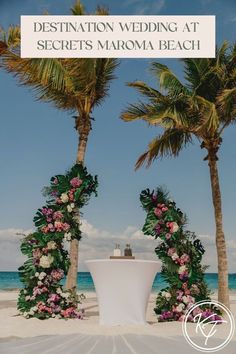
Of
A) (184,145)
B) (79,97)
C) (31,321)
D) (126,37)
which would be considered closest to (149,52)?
(126,37)

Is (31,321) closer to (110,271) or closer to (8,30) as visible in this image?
(110,271)

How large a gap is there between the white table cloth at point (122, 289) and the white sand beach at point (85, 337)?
0.16m

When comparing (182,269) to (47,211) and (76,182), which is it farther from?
(47,211)

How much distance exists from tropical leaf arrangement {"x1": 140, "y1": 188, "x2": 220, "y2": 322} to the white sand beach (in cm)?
33

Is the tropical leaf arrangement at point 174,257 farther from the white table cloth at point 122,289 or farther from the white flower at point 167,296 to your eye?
the white table cloth at point 122,289

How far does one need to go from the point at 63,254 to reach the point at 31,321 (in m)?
0.94

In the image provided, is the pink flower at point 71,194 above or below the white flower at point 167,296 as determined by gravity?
above

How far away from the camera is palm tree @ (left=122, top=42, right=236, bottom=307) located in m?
8.02

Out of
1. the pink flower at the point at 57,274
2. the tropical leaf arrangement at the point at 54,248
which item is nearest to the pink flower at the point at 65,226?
the tropical leaf arrangement at the point at 54,248

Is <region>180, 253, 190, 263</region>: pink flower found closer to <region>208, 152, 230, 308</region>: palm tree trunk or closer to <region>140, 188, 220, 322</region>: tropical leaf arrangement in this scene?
<region>140, 188, 220, 322</region>: tropical leaf arrangement

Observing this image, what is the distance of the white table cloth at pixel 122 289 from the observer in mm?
5871

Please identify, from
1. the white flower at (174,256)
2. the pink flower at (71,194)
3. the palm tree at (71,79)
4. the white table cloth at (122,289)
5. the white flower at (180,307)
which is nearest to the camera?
the white table cloth at (122,289)

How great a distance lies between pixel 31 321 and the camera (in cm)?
622

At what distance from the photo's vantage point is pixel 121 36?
4445 millimetres
